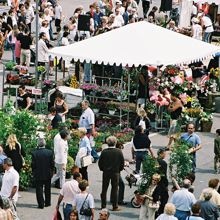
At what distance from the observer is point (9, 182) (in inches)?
882

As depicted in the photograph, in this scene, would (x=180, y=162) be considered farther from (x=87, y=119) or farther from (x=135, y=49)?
(x=135, y=49)

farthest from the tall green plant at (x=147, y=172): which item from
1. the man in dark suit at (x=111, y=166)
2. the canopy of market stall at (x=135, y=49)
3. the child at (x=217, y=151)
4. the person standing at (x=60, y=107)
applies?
the canopy of market stall at (x=135, y=49)

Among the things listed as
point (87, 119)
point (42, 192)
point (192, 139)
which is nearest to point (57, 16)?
point (87, 119)

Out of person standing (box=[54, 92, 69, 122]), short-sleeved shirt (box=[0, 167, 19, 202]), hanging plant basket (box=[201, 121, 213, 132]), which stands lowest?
short-sleeved shirt (box=[0, 167, 19, 202])

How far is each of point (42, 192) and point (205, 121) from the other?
9.16 m

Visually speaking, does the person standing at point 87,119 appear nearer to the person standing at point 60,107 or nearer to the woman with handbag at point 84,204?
the person standing at point 60,107

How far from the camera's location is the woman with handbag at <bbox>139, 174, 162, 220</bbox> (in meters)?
21.8

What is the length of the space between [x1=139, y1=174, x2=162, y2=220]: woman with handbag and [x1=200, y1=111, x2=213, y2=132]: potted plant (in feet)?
33.5

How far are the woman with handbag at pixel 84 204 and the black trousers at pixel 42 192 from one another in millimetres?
2771

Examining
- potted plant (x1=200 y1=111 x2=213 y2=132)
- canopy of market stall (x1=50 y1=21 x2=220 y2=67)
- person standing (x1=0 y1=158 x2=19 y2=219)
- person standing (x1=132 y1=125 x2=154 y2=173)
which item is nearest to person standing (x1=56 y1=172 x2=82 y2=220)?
person standing (x1=0 y1=158 x2=19 y2=219)

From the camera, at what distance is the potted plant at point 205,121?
105ft

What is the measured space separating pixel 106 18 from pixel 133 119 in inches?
426

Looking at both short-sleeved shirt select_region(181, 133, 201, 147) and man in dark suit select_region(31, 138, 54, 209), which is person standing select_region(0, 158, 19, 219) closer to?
man in dark suit select_region(31, 138, 54, 209)

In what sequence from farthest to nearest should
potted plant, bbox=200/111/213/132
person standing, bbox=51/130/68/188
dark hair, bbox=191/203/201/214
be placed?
potted plant, bbox=200/111/213/132, person standing, bbox=51/130/68/188, dark hair, bbox=191/203/201/214
